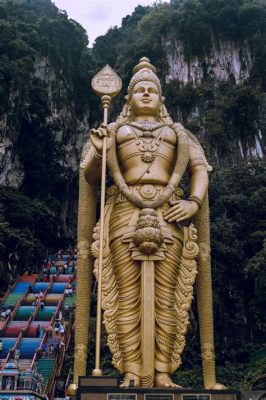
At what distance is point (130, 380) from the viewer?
4.67m

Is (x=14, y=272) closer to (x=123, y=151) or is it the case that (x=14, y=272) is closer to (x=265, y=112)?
(x=265, y=112)

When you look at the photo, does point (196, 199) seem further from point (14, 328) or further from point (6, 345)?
point (14, 328)

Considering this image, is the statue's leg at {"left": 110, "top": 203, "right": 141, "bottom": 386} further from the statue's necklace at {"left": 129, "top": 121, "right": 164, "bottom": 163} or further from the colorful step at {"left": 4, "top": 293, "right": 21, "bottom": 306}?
the colorful step at {"left": 4, "top": 293, "right": 21, "bottom": 306}

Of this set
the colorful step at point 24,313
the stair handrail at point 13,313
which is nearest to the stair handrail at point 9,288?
the stair handrail at point 13,313

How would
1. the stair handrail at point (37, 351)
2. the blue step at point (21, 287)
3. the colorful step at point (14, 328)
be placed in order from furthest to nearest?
the blue step at point (21, 287) < the colorful step at point (14, 328) < the stair handrail at point (37, 351)

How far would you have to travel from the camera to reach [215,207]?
1730 centimetres

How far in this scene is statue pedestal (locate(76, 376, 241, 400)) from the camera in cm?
399

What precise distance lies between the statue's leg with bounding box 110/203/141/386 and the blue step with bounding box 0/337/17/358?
7.14 meters

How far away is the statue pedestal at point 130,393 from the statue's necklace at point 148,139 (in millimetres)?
2265

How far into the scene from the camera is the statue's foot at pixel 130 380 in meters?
4.61

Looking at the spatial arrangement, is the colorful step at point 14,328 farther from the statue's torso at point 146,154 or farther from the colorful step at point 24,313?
the statue's torso at point 146,154

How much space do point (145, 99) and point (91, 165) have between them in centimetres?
99

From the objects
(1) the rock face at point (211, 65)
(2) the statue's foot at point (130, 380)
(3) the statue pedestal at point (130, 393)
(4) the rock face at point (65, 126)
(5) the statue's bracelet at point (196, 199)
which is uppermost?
(1) the rock face at point (211, 65)

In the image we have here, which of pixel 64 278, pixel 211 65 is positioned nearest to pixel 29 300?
pixel 64 278
